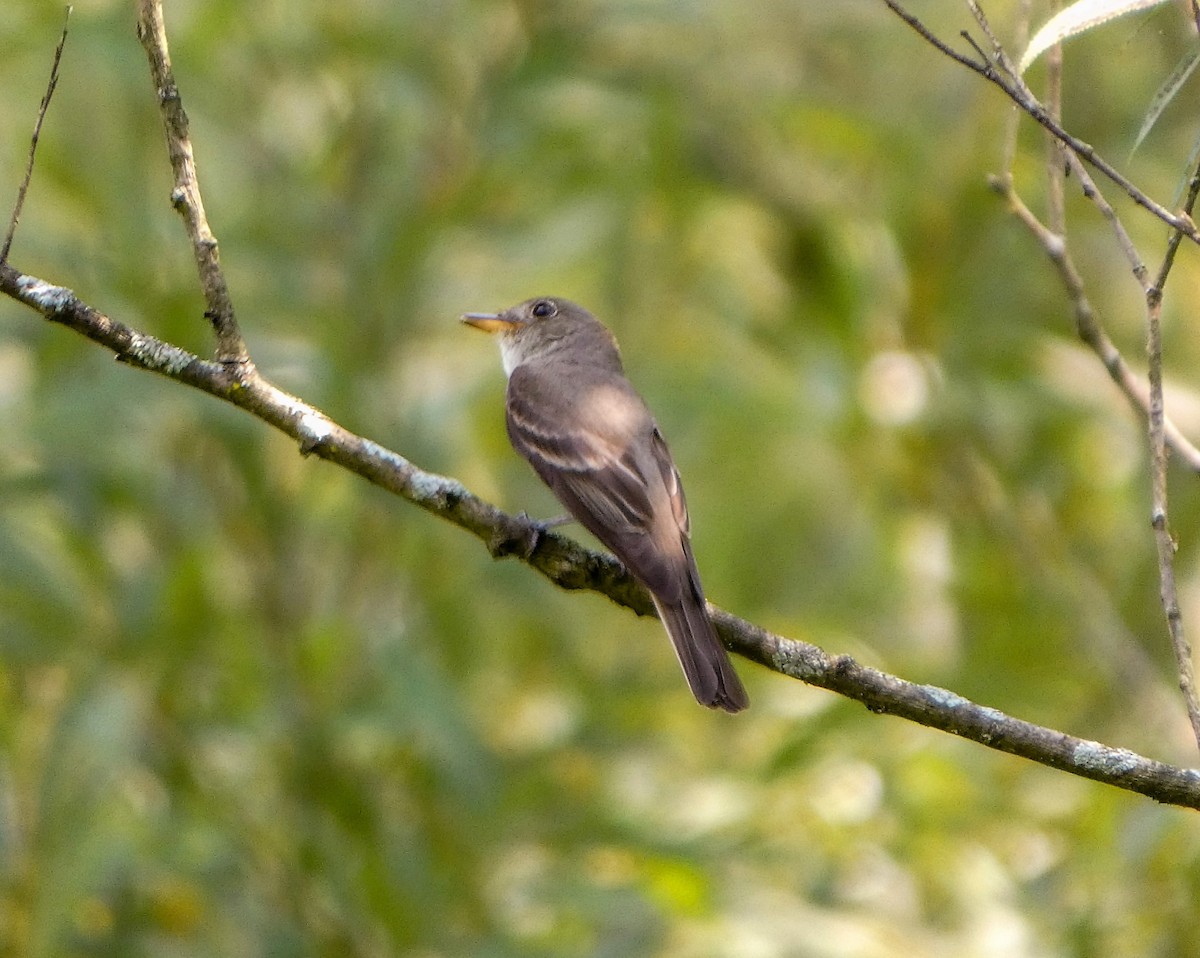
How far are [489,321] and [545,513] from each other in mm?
710

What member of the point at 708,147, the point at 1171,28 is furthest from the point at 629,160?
the point at 1171,28

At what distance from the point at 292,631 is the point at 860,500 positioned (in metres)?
2.14

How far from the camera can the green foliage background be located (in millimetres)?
4824

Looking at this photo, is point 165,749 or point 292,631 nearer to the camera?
point 165,749

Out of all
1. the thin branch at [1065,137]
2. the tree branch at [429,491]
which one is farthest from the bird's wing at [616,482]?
the thin branch at [1065,137]

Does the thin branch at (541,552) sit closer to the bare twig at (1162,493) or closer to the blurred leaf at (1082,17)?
the bare twig at (1162,493)

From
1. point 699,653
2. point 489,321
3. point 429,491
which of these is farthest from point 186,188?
point 489,321

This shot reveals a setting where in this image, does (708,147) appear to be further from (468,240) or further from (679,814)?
(679,814)

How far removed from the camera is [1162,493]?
2.78m

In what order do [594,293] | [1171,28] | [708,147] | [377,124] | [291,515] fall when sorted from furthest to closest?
1. [594,293]
2. [708,147]
3. [377,124]
4. [291,515]
5. [1171,28]

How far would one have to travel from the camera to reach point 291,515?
552cm

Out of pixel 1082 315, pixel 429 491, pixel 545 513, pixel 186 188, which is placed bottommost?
pixel 429 491

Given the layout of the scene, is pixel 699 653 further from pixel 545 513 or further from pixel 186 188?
pixel 545 513

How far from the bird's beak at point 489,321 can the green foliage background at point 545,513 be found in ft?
0.64
